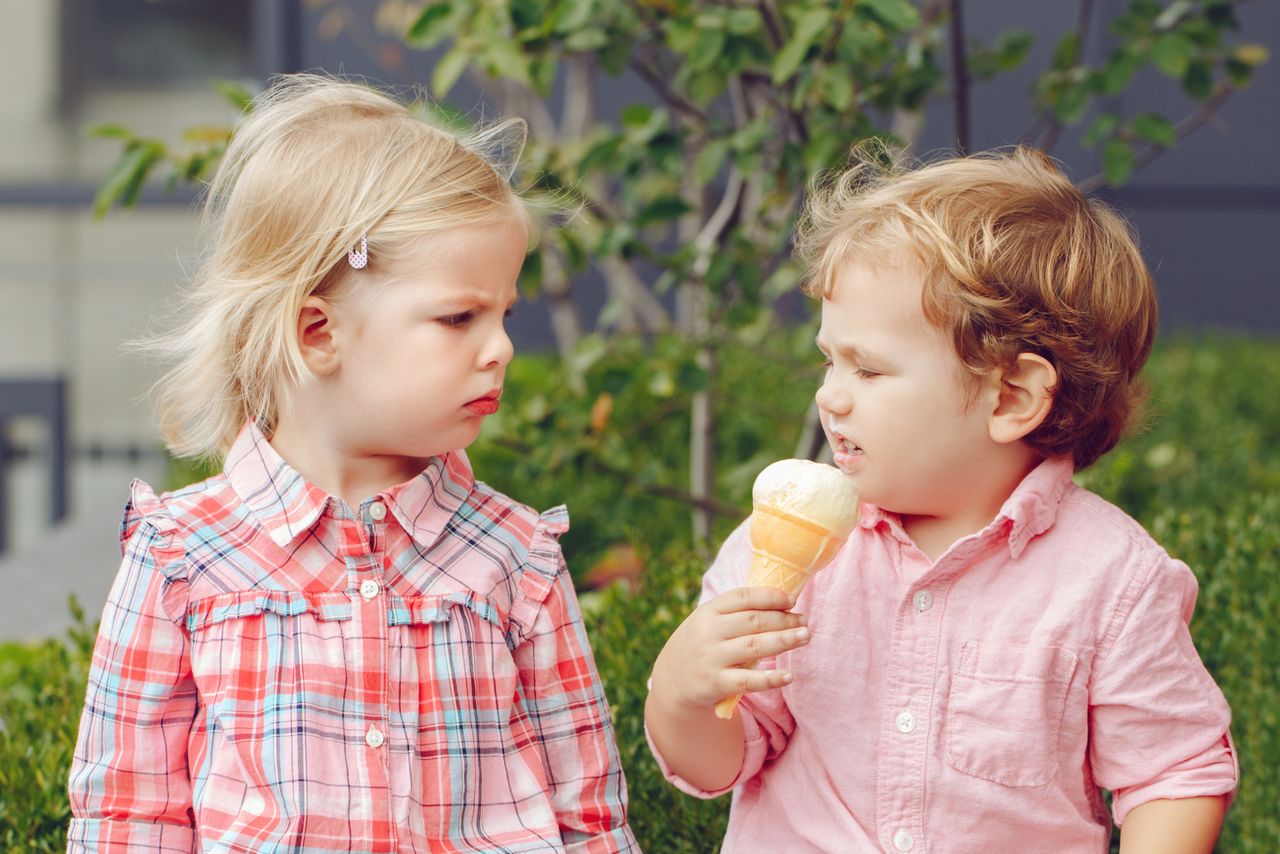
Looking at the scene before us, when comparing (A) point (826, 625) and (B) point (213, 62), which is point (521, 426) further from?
(B) point (213, 62)

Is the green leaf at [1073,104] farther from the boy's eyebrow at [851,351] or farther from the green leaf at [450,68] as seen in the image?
the boy's eyebrow at [851,351]

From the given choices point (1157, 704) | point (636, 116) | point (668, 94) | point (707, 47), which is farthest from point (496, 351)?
point (668, 94)

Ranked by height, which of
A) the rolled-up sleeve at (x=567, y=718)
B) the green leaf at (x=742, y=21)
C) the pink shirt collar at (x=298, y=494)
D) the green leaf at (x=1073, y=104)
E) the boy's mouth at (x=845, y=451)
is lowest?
the rolled-up sleeve at (x=567, y=718)

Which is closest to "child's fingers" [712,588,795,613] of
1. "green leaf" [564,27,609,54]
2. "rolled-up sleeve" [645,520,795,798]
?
"rolled-up sleeve" [645,520,795,798]

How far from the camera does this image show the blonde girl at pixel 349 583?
1959mm

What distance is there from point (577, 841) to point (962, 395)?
0.82m

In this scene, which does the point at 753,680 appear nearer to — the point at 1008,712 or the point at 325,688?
the point at 1008,712

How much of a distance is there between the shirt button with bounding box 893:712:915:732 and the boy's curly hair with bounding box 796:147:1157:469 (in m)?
0.41

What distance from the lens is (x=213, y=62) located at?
7.49 meters

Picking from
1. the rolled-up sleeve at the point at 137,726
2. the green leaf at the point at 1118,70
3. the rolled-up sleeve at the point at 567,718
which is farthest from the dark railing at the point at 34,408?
the rolled-up sleeve at the point at 567,718

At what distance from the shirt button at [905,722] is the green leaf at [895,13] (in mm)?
1425

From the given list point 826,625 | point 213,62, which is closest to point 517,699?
point 826,625

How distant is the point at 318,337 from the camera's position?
6.75 ft

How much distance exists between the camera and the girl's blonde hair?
2.01 meters
